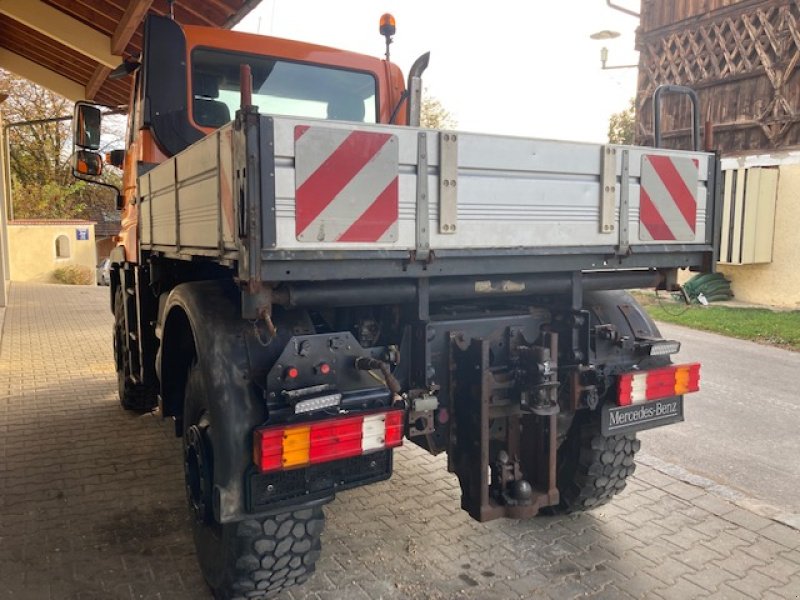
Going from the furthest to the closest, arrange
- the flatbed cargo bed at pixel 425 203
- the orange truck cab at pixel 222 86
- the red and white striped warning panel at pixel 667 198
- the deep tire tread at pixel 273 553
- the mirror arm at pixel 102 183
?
the mirror arm at pixel 102 183 < the orange truck cab at pixel 222 86 < the red and white striped warning panel at pixel 667 198 < the deep tire tread at pixel 273 553 < the flatbed cargo bed at pixel 425 203

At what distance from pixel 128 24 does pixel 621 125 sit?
19.9 m

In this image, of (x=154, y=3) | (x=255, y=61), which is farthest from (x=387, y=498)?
(x=154, y=3)

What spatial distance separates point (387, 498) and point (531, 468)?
1.16 meters

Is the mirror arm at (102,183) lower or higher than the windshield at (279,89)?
lower

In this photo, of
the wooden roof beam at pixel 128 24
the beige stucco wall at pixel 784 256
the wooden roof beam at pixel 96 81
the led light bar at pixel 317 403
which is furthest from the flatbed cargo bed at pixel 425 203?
the beige stucco wall at pixel 784 256

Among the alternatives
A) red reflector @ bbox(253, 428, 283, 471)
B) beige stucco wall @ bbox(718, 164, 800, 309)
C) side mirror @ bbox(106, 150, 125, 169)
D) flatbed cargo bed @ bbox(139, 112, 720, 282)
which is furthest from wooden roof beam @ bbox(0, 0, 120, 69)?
beige stucco wall @ bbox(718, 164, 800, 309)

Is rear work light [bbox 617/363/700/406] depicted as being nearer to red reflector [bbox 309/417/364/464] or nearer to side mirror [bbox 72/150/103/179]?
red reflector [bbox 309/417/364/464]

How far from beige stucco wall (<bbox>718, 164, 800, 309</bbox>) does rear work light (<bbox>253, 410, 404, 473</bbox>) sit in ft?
40.5

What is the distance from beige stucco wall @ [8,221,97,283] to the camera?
24703 millimetres

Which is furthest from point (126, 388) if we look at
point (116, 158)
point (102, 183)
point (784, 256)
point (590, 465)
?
point (784, 256)

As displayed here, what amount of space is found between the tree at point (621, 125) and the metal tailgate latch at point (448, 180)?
74.7 ft

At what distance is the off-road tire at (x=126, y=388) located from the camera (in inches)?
229

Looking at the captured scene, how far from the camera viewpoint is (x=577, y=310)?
10.7 feet

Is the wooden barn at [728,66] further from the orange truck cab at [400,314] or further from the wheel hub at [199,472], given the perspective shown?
the wheel hub at [199,472]
